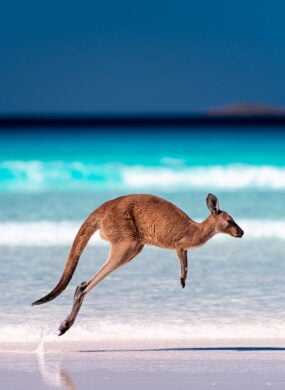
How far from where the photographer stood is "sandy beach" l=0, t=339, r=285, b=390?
410 cm

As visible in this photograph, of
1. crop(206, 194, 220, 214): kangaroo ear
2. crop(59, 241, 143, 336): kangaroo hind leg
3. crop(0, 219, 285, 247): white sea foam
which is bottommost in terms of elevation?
crop(59, 241, 143, 336): kangaroo hind leg

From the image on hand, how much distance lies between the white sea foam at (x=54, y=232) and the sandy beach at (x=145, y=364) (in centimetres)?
408

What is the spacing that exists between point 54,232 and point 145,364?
Answer: 18.7 feet

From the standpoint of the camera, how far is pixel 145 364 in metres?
4.40

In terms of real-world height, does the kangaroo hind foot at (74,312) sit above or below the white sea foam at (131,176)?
below

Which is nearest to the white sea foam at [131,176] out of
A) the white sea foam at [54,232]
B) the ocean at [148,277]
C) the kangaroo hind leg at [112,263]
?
the ocean at [148,277]

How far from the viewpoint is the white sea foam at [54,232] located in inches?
359

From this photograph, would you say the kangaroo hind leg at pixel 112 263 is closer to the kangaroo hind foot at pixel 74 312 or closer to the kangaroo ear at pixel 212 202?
the kangaroo hind foot at pixel 74 312

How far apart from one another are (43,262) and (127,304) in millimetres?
1832

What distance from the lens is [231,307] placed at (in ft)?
19.6

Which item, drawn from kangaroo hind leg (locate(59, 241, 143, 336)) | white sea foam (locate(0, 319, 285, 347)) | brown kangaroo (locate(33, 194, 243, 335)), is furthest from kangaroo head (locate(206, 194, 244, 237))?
white sea foam (locate(0, 319, 285, 347))

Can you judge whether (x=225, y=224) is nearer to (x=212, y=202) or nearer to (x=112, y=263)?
(x=212, y=202)

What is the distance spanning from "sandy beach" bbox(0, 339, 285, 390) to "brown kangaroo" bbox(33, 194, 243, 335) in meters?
0.24

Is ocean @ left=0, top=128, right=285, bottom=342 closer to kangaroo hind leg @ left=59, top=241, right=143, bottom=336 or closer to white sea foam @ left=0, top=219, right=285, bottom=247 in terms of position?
white sea foam @ left=0, top=219, right=285, bottom=247
